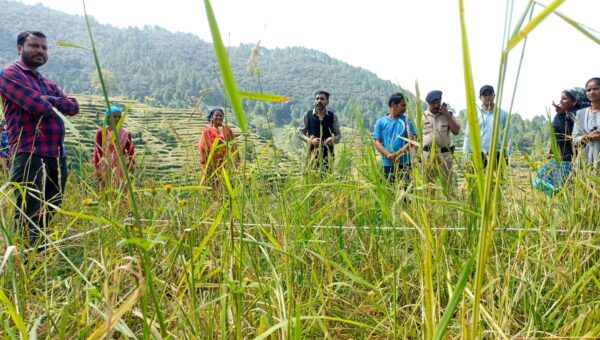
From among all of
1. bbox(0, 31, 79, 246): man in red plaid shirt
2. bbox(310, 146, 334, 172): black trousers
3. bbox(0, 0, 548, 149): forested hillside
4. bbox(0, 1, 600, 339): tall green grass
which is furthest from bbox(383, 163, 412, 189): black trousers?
bbox(0, 0, 548, 149): forested hillside

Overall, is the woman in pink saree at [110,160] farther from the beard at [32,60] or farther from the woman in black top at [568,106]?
the woman in black top at [568,106]

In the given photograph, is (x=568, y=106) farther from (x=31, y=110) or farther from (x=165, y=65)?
(x=165, y=65)

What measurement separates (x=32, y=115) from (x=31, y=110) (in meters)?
0.12

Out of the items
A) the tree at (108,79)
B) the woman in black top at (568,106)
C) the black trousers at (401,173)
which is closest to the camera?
the tree at (108,79)

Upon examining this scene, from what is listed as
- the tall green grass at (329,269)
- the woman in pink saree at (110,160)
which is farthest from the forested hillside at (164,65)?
the tall green grass at (329,269)

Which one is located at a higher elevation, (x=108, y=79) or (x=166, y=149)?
(x=108, y=79)

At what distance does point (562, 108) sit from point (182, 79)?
66775 mm

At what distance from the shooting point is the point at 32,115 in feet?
8.91

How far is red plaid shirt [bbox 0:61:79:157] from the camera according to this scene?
2.61m

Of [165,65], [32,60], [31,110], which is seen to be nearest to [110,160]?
[31,110]

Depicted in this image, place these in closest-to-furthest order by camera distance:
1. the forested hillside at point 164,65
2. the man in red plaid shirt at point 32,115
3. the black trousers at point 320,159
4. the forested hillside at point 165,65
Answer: the black trousers at point 320,159
the man in red plaid shirt at point 32,115
the forested hillside at point 165,65
the forested hillside at point 164,65

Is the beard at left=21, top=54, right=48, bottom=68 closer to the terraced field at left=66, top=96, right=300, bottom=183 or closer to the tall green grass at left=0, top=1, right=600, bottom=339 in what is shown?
the terraced field at left=66, top=96, right=300, bottom=183

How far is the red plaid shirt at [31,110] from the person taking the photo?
2605 mm

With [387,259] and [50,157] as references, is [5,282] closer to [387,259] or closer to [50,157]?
[387,259]
